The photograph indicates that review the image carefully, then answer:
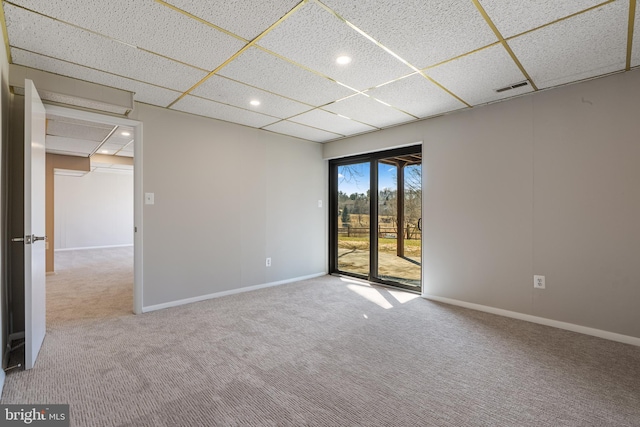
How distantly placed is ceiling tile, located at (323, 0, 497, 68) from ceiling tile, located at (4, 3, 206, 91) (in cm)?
156

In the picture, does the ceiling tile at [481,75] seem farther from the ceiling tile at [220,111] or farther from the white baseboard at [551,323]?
the white baseboard at [551,323]

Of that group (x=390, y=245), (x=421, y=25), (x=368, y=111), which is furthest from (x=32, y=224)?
(x=390, y=245)

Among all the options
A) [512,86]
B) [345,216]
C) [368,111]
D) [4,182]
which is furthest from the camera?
[345,216]

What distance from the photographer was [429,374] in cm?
217

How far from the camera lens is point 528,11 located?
6.09ft

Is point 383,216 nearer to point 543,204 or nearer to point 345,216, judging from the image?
point 345,216

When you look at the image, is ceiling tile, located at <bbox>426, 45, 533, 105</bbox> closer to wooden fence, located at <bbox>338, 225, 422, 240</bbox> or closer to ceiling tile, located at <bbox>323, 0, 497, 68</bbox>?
ceiling tile, located at <bbox>323, 0, 497, 68</bbox>

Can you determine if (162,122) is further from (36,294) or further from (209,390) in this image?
(209,390)

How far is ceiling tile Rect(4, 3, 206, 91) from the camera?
199cm

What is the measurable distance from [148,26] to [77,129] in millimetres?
3381

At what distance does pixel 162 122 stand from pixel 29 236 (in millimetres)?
1932

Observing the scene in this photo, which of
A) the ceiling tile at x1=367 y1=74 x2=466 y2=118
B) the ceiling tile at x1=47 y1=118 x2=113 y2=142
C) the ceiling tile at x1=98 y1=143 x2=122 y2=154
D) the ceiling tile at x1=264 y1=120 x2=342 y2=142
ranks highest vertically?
the ceiling tile at x1=98 y1=143 x2=122 y2=154

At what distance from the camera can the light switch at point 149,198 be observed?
3512mm

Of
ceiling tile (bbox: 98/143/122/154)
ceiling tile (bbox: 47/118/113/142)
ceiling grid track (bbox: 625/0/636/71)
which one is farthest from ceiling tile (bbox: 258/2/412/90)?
ceiling tile (bbox: 98/143/122/154)
